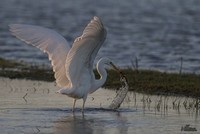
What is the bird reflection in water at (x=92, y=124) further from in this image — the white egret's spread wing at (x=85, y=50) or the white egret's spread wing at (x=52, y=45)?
the white egret's spread wing at (x=52, y=45)

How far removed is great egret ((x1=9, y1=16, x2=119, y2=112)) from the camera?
1377cm

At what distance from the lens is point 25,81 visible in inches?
736

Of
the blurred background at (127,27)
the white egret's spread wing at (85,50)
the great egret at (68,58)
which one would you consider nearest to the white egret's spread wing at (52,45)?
the great egret at (68,58)

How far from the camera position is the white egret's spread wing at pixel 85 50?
12.9 meters

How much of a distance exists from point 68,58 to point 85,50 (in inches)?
16.5

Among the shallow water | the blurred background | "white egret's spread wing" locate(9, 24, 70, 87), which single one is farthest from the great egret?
the blurred background

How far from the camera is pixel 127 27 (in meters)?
37.4

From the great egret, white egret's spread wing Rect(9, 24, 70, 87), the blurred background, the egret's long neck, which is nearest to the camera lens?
the great egret

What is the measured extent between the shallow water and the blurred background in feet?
17.2

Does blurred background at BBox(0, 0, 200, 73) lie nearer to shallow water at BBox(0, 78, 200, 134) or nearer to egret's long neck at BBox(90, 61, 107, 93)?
shallow water at BBox(0, 78, 200, 134)

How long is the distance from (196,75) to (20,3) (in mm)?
37526

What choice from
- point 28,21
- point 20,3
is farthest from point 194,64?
point 20,3

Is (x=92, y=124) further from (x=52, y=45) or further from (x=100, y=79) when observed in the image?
(x=52, y=45)

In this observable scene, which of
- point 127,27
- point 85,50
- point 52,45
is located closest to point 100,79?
point 52,45
